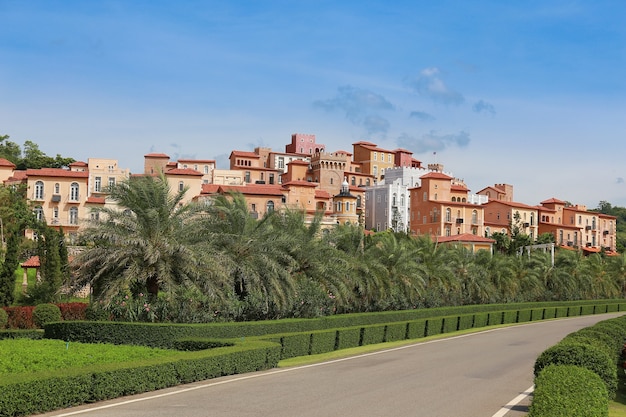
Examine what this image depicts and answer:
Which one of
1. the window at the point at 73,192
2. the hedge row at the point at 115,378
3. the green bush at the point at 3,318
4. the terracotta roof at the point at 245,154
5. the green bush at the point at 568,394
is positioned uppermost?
the terracotta roof at the point at 245,154

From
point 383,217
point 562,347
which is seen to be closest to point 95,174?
point 383,217

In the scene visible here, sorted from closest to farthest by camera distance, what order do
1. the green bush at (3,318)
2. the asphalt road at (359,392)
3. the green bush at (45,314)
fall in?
the asphalt road at (359,392) → the green bush at (3,318) → the green bush at (45,314)

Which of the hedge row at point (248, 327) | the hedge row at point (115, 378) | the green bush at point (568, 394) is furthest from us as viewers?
the hedge row at point (248, 327)

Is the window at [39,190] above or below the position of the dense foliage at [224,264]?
above

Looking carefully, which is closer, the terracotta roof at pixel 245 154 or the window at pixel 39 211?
the window at pixel 39 211

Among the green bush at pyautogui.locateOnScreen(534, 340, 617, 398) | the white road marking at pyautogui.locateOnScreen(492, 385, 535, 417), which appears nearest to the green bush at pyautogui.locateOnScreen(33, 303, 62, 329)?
the white road marking at pyautogui.locateOnScreen(492, 385, 535, 417)

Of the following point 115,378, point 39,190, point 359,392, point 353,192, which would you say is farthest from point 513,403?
point 353,192

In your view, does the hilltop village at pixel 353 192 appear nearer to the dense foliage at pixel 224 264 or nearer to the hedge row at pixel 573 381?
the dense foliage at pixel 224 264

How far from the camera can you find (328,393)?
16.2 m

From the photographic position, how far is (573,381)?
12.5 m

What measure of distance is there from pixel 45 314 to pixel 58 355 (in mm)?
14679

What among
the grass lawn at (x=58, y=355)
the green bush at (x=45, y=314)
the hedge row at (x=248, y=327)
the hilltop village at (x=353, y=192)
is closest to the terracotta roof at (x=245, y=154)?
the hilltop village at (x=353, y=192)

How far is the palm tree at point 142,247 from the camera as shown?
26094 mm

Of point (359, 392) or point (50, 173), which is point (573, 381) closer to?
point (359, 392)
